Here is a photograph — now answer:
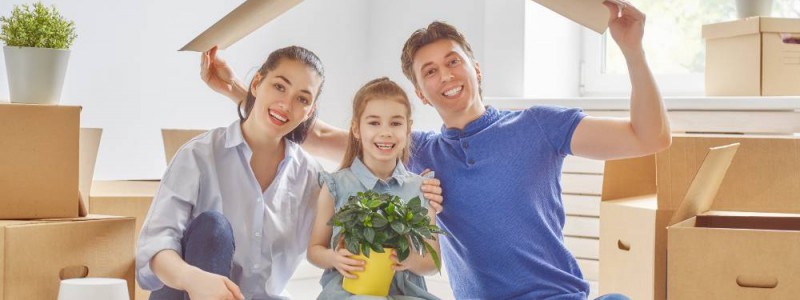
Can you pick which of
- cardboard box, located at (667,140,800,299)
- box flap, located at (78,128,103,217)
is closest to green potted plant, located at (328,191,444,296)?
cardboard box, located at (667,140,800,299)

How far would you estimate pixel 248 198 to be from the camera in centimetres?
180

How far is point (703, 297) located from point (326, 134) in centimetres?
80

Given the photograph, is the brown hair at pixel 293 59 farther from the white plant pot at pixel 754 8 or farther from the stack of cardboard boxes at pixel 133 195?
the white plant pot at pixel 754 8

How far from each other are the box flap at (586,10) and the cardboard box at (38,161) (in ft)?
2.86

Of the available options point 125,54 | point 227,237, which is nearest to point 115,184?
point 125,54

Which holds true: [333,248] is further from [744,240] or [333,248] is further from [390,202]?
[744,240]

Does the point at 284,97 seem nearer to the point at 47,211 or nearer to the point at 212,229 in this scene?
the point at 212,229

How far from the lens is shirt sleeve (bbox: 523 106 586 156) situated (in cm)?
180

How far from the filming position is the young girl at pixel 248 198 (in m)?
1.67

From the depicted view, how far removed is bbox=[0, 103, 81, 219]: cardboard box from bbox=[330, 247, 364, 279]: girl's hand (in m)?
0.50

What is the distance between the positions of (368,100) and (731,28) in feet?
4.03

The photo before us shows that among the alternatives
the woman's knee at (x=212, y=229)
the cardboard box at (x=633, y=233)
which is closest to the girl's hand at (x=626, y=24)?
the cardboard box at (x=633, y=233)

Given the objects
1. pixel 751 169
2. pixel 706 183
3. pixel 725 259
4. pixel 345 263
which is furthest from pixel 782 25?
pixel 345 263

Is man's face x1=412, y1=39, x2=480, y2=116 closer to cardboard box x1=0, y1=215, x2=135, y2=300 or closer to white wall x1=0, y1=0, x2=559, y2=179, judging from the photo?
cardboard box x1=0, y1=215, x2=135, y2=300
